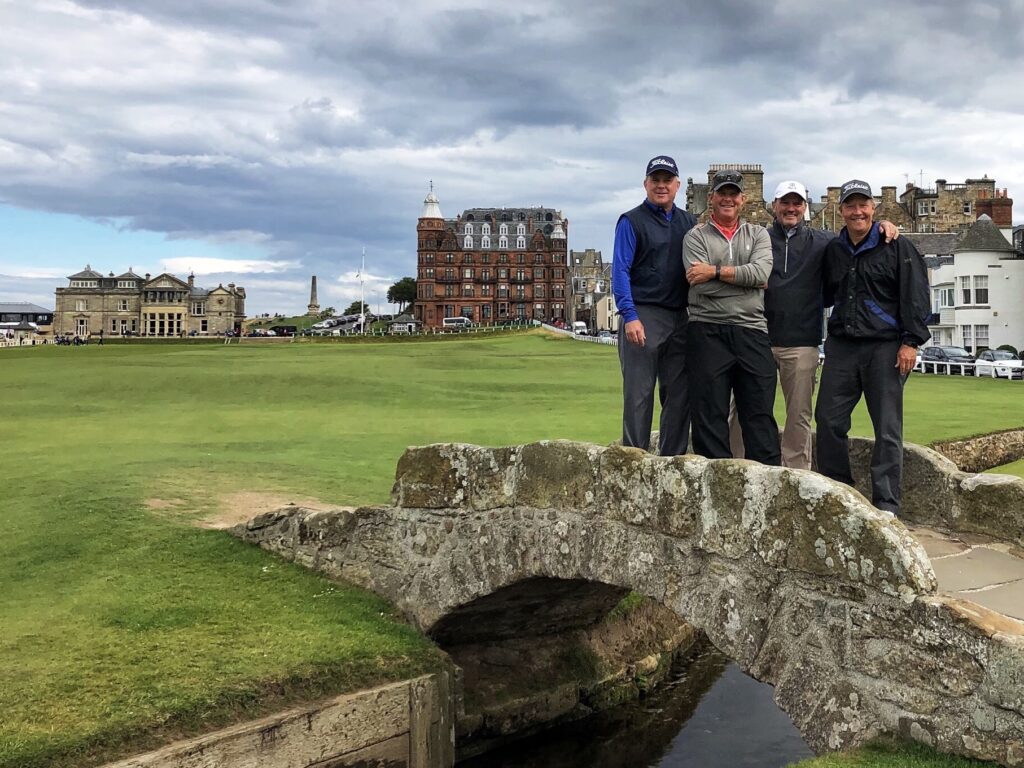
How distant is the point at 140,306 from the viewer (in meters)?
139

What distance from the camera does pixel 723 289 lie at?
7.69m

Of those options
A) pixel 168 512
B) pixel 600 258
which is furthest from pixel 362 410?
pixel 600 258

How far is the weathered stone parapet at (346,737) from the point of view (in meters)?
7.47

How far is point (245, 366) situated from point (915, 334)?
3953 cm

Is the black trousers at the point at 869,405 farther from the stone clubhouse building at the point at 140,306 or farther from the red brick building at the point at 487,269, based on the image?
the stone clubhouse building at the point at 140,306

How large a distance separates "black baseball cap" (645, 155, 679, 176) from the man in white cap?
972 mm

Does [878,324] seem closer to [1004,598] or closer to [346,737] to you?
[1004,598]

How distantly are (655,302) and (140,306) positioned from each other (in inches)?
5667

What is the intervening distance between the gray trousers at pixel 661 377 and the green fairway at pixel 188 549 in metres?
3.29

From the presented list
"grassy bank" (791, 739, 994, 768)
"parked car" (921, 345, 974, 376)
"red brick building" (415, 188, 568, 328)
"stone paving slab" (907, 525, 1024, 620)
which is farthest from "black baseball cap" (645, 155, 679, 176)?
"red brick building" (415, 188, 568, 328)

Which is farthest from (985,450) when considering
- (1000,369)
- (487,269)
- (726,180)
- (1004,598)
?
(487,269)

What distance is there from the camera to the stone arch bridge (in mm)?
5141

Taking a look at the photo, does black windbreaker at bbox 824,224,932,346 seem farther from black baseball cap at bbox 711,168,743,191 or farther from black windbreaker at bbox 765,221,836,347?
black baseball cap at bbox 711,168,743,191

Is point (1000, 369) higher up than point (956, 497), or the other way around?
point (1000, 369)
